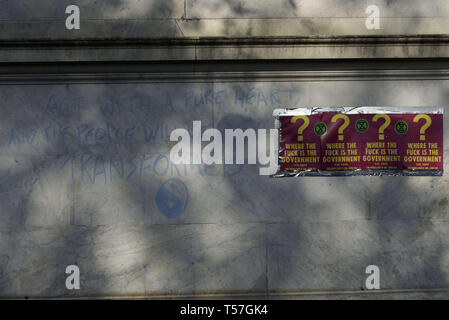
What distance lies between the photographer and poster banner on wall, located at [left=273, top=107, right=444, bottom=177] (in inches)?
221

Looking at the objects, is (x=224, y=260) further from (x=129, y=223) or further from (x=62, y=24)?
(x=62, y=24)

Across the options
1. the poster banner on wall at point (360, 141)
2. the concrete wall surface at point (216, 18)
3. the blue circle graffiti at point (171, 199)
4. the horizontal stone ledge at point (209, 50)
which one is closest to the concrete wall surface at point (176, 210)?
the blue circle graffiti at point (171, 199)

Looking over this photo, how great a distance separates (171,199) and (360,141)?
265 cm

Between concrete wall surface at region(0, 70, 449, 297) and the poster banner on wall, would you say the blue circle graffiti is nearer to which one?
concrete wall surface at region(0, 70, 449, 297)

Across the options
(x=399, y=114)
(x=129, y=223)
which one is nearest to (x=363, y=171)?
(x=399, y=114)

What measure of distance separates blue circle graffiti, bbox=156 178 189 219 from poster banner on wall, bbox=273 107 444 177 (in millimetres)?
1292

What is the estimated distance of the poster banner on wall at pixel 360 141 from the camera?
561cm

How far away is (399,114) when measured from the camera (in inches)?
221

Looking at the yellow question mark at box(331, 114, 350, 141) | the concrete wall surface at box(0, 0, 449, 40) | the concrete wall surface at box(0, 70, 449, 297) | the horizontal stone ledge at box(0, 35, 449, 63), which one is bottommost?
the concrete wall surface at box(0, 70, 449, 297)

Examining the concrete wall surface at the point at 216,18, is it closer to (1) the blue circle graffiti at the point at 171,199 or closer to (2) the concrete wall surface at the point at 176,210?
(2) the concrete wall surface at the point at 176,210

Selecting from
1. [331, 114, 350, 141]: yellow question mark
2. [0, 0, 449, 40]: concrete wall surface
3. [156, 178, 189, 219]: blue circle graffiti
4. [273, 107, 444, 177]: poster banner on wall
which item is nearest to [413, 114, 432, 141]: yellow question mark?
[273, 107, 444, 177]: poster banner on wall

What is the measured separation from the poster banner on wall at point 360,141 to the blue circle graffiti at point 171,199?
50.9 inches

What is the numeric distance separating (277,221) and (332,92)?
1.89m

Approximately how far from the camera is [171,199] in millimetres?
5609
